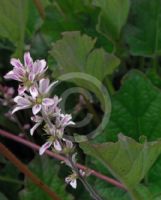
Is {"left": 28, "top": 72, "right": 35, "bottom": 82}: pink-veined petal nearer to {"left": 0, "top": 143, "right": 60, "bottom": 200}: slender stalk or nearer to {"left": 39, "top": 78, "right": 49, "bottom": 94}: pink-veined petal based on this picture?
{"left": 39, "top": 78, "right": 49, "bottom": 94}: pink-veined petal

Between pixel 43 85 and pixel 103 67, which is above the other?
pixel 43 85

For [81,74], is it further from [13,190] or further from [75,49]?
[13,190]

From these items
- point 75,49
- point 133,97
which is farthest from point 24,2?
point 133,97

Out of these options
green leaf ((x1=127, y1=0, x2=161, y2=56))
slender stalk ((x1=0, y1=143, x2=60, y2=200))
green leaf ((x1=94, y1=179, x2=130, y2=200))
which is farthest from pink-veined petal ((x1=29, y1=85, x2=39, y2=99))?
green leaf ((x1=127, y1=0, x2=161, y2=56))

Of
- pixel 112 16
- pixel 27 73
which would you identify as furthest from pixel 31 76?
pixel 112 16

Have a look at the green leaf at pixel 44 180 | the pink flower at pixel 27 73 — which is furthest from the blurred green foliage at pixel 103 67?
the pink flower at pixel 27 73

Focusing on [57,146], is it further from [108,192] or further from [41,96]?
[108,192]
